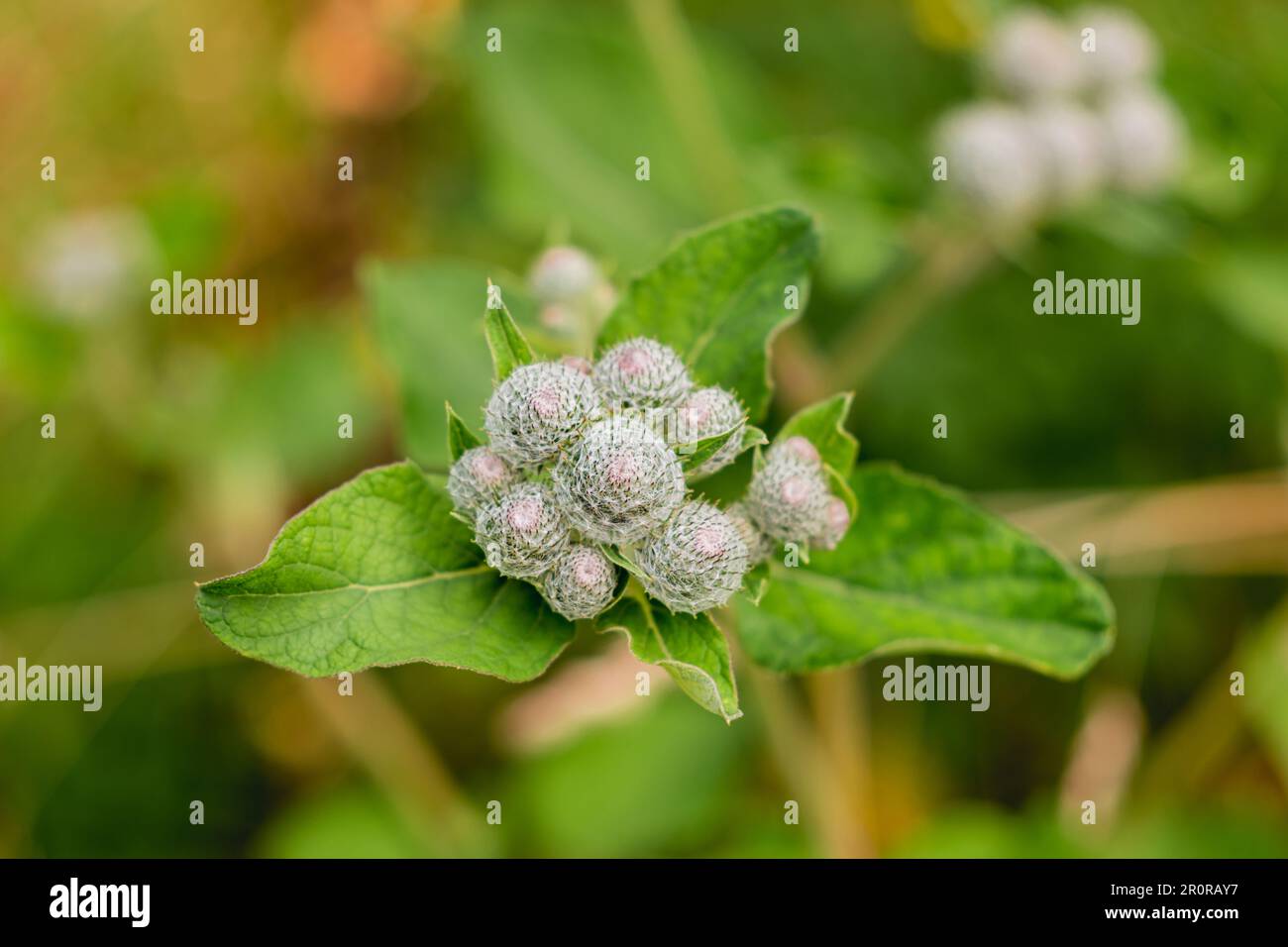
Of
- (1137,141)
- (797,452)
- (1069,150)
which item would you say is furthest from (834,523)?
(1137,141)

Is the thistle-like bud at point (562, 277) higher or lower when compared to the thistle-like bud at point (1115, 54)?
lower

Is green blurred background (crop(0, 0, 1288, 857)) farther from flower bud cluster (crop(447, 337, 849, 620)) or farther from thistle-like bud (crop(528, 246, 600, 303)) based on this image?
flower bud cluster (crop(447, 337, 849, 620))

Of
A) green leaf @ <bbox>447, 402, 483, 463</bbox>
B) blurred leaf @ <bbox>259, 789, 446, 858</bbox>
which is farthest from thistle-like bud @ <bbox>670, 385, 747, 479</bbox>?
blurred leaf @ <bbox>259, 789, 446, 858</bbox>

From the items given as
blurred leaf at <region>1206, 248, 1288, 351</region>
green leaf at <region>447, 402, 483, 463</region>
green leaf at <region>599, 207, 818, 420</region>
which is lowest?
green leaf at <region>447, 402, 483, 463</region>

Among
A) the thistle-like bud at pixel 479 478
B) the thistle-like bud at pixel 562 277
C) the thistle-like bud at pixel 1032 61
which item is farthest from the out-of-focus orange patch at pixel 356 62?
the thistle-like bud at pixel 479 478

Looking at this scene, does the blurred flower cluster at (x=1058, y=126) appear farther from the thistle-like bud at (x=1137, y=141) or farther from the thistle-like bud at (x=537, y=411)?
the thistle-like bud at (x=537, y=411)

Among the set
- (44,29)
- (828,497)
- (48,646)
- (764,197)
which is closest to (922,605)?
(828,497)
